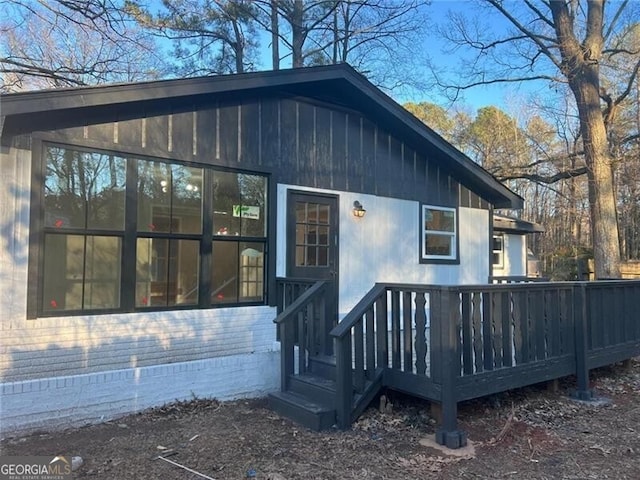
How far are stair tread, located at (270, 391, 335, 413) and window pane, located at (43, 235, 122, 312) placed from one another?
1.83 meters

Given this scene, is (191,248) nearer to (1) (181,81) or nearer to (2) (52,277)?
(2) (52,277)

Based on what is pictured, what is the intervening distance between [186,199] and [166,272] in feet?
2.62

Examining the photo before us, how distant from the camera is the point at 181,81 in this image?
481cm

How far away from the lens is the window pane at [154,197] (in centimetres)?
477

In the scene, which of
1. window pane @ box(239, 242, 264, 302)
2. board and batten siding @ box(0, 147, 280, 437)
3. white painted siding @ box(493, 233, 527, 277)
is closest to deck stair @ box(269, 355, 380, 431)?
board and batten siding @ box(0, 147, 280, 437)

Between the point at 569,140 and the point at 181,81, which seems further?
the point at 569,140

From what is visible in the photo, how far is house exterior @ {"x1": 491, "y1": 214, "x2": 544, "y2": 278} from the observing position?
537 inches

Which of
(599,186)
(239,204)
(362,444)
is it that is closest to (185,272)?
(239,204)

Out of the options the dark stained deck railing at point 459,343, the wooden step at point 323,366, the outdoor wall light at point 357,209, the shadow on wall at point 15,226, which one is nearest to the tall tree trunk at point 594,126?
the dark stained deck railing at point 459,343

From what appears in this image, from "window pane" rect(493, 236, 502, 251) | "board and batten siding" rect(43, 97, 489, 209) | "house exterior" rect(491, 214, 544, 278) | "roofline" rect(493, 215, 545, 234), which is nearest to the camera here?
"board and batten siding" rect(43, 97, 489, 209)

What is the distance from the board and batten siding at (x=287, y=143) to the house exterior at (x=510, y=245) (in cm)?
623

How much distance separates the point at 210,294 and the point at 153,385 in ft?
3.55

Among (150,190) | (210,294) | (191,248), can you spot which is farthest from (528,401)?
(150,190)

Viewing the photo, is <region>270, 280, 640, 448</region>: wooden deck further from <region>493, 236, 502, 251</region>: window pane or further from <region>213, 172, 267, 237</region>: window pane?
<region>493, 236, 502, 251</region>: window pane
